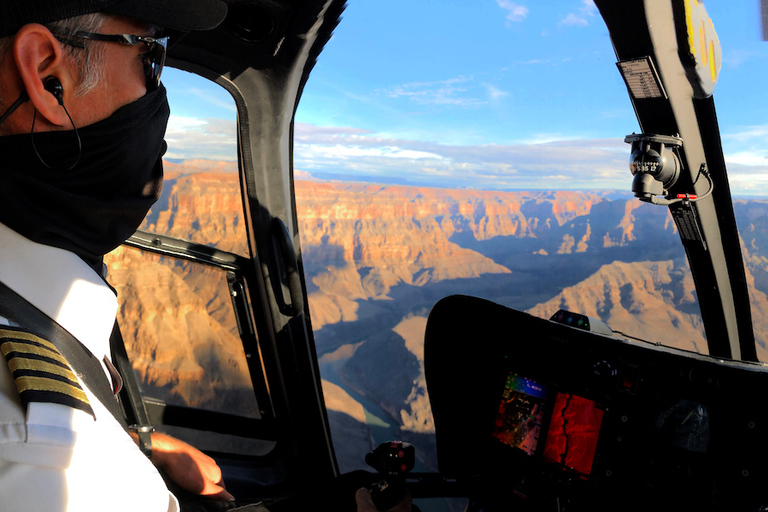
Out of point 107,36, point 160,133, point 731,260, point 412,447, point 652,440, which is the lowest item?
point 412,447

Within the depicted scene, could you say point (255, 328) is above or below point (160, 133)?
below

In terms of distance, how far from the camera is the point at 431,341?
6.77ft

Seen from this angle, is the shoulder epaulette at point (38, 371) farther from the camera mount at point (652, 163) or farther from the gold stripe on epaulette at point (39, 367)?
the camera mount at point (652, 163)

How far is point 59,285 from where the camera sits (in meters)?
0.75

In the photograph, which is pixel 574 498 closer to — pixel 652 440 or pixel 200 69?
pixel 652 440

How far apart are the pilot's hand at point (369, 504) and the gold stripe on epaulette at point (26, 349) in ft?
4.46

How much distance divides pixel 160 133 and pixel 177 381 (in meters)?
2.08

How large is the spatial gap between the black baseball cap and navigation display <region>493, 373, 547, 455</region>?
5.42 ft

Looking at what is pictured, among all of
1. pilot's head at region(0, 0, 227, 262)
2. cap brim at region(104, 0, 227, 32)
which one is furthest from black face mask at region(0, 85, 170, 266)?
cap brim at region(104, 0, 227, 32)

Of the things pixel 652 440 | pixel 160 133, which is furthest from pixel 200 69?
pixel 652 440

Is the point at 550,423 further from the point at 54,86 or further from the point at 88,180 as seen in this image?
the point at 54,86

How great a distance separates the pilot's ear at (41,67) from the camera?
671mm

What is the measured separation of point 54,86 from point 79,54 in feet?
0.24

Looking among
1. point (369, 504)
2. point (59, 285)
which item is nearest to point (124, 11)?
point (59, 285)
